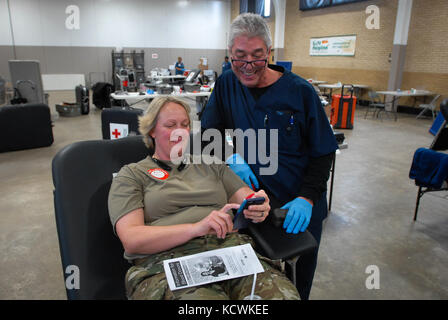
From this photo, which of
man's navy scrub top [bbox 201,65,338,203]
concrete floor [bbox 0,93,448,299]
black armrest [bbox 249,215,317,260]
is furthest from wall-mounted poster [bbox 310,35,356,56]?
black armrest [bbox 249,215,317,260]

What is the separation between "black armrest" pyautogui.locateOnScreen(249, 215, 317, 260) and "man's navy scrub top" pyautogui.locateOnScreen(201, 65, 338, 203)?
0.83ft

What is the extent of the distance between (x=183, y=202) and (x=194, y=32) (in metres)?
14.8

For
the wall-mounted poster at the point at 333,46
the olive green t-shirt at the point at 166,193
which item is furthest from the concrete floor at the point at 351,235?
the wall-mounted poster at the point at 333,46

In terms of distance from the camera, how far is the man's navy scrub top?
1393 mm

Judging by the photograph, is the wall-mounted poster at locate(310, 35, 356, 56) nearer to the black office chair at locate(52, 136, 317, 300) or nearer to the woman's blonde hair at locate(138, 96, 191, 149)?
the woman's blonde hair at locate(138, 96, 191, 149)

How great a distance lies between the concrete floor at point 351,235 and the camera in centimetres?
205

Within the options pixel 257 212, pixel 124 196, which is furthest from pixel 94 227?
pixel 257 212

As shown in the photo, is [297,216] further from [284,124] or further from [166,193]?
[166,193]

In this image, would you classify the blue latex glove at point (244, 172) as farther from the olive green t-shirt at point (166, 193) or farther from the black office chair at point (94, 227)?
the black office chair at point (94, 227)

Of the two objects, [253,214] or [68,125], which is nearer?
[253,214]

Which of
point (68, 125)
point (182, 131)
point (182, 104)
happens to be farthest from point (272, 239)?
point (68, 125)

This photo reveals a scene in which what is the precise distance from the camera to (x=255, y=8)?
13797 millimetres

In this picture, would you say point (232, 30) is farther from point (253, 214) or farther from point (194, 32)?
point (194, 32)

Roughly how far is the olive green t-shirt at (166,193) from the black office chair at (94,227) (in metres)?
0.13
